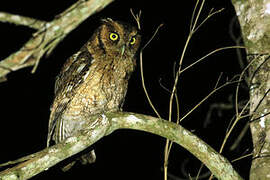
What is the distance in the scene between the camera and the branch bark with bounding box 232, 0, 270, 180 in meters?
1.92

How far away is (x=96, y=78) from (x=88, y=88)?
0.10 metres

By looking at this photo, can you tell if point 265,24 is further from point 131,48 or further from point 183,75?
point 183,75

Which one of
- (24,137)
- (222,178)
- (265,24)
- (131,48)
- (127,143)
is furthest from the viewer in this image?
(127,143)

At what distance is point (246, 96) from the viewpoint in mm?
4715

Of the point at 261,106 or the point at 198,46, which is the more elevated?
the point at 198,46

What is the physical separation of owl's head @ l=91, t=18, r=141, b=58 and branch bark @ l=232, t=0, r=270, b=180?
0.98m

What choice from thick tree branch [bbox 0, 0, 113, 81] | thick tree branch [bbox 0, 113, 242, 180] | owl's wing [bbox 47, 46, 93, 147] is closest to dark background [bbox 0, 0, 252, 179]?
owl's wing [bbox 47, 46, 93, 147]

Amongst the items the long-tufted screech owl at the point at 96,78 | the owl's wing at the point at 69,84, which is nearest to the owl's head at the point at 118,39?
the long-tufted screech owl at the point at 96,78

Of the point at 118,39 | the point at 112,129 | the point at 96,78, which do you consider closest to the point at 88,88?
the point at 96,78

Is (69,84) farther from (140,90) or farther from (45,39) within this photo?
(140,90)

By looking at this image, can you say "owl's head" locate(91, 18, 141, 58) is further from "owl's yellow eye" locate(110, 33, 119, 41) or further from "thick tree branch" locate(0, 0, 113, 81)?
"thick tree branch" locate(0, 0, 113, 81)

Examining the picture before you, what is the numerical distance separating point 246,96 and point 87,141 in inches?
126

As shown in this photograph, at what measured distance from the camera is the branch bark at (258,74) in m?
1.92

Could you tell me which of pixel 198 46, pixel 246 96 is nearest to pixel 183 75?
pixel 198 46
